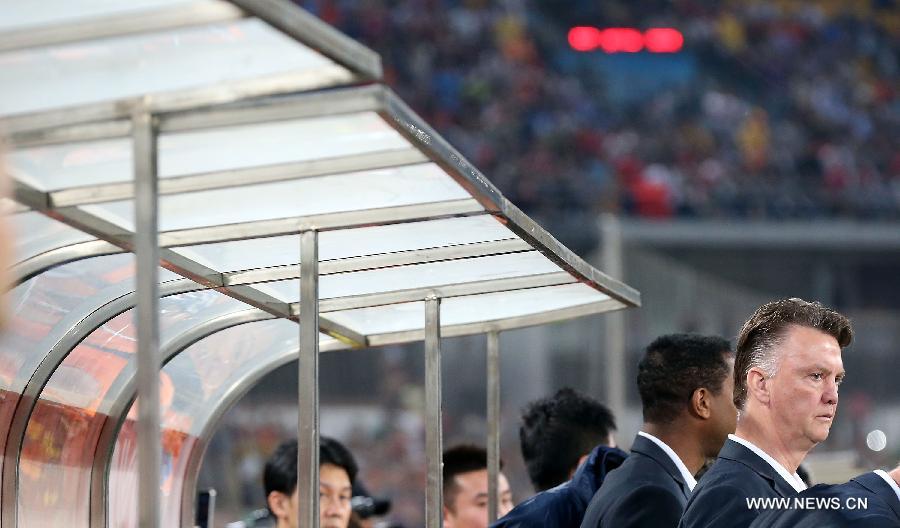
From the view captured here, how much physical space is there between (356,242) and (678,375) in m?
0.89

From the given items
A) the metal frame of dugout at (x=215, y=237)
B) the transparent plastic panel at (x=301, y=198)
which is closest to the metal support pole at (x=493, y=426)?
the metal frame of dugout at (x=215, y=237)

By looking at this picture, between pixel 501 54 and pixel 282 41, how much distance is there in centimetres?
2099

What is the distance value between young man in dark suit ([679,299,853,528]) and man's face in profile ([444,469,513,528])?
8.09 feet

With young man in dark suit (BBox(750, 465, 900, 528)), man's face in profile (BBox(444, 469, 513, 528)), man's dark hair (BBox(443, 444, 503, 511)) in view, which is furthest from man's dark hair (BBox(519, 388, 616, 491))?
young man in dark suit (BBox(750, 465, 900, 528))

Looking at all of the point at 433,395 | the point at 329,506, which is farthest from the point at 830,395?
the point at 329,506

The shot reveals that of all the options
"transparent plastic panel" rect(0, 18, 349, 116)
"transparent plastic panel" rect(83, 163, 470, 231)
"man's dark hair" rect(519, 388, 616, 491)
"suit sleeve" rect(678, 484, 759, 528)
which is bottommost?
"suit sleeve" rect(678, 484, 759, 528)

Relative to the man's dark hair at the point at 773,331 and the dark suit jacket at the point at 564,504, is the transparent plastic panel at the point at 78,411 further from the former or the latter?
the man's dark hair at the point at 773,331

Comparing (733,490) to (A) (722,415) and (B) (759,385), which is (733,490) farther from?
(A) (722,415)

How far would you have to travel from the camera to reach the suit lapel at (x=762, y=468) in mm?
3137

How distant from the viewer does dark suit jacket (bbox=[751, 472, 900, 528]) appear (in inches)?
101

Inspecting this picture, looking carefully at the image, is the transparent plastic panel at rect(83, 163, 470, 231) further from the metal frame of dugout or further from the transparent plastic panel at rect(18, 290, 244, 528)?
the transparent plastic panel at rect(18, 290, 244, 528)

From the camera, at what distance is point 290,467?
5242 millimetres

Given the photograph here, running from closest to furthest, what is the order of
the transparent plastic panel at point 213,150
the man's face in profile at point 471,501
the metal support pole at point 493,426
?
the transparent plastic panel at point 213,150, the metal support pole at point 493,426, the man's face in profile at point 471,501

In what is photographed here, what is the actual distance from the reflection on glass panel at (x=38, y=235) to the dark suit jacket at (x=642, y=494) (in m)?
1.35
